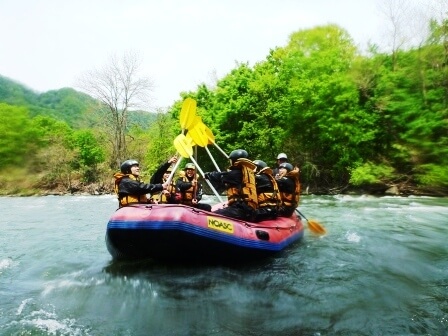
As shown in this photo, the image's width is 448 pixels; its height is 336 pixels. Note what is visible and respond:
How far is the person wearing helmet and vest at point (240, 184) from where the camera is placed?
21.4 ft

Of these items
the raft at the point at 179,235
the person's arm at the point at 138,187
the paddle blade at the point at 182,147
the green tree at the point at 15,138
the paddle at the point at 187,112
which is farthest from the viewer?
the green tree at the point at 15,138

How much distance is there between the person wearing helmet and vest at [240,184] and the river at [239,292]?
87 cm

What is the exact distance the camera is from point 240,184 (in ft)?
21.7

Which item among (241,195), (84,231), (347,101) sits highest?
(347,101)

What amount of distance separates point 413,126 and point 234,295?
1707cm

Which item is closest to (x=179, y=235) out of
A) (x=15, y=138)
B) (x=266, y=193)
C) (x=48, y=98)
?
(x=266, y=193)

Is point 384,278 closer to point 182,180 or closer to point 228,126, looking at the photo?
point 182,180

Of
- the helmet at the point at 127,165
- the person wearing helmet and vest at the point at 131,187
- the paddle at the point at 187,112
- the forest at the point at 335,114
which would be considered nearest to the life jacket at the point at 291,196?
the paddle at the point at 187,112

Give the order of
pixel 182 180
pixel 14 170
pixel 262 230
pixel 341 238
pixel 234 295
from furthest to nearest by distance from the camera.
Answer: pixel 14 170
pixel 341 238
pixel 182 180
pixel 262 230
pixel 234 295

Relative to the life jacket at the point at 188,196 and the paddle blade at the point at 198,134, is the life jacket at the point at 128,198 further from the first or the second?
the paddle blade at the point at 198,134

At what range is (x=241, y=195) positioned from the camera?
6613 mm

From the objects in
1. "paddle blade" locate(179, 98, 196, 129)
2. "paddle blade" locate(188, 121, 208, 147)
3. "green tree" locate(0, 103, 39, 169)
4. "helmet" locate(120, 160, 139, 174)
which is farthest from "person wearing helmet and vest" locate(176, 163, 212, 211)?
"green tree" locate(0, 103, 39, 169)

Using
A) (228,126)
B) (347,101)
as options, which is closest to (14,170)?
(228,126)

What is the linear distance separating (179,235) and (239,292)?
3.59ft
